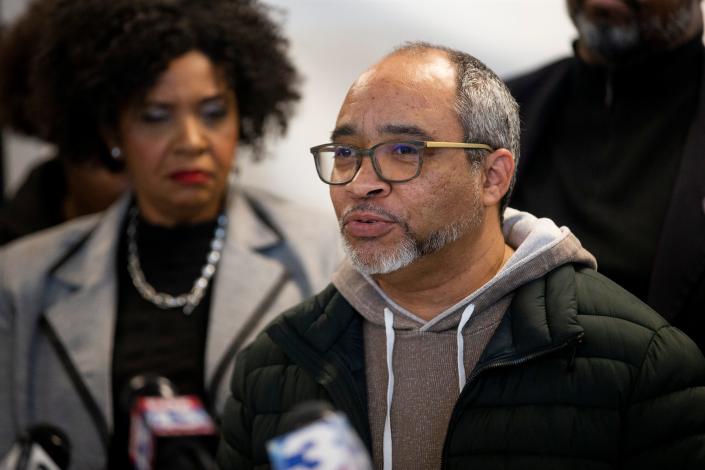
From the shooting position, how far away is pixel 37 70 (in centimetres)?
300

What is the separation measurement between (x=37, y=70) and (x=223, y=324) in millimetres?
1013

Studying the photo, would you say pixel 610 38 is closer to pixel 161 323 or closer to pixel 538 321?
pixel 538 321

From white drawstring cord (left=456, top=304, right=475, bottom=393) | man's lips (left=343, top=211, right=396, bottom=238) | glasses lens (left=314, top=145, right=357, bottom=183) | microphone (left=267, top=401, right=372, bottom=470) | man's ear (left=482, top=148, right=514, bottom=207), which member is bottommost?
white drawstring cord (left=456, top=304, right=475, bottom=393)

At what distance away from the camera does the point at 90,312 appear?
2.60 meters

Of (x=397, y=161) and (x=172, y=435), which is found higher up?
(x=397, y=161)

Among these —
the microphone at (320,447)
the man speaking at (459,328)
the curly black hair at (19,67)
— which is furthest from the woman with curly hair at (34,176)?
the microphone at (320,447)

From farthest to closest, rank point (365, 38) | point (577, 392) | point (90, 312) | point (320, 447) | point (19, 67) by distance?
point (19, 67) < point (365, 38) < point (90, 312) < point (577, 392) < point (320, 447)

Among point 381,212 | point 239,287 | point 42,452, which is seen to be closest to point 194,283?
point 239,287

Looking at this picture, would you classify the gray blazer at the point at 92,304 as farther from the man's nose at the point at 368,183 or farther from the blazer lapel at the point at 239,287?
the man's nose at the point at 368,183

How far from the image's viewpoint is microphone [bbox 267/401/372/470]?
45.6 inches

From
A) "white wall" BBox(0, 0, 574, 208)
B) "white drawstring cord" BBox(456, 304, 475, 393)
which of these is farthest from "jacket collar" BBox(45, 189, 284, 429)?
"white drawstring cord" BBox(456, 304, 475, 393)

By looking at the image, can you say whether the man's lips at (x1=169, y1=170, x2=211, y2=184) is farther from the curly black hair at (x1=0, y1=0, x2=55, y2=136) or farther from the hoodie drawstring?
the hoodie drawstring

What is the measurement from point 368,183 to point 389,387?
1.16 feet

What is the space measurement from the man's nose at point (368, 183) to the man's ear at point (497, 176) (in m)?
0.19
